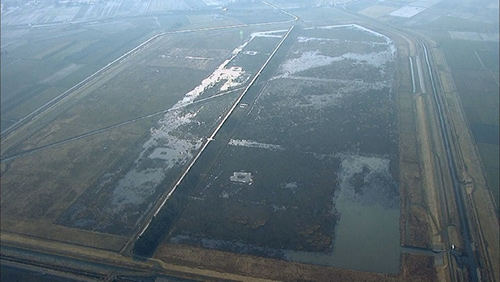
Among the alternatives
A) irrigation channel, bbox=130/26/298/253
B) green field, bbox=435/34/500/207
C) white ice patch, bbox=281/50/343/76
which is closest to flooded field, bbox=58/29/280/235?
irrigation channel, bbox=130/26/298/253

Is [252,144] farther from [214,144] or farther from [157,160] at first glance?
[157,160]

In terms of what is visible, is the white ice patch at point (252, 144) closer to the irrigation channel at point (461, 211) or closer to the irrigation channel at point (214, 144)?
the irrigation channel at point (214, 144)

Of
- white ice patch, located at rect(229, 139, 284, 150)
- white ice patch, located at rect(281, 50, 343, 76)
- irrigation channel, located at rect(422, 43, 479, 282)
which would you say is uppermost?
white ice patch, located at rect(281, 50, 343, 76)

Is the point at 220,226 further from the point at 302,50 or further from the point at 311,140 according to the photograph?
the point at 302,50

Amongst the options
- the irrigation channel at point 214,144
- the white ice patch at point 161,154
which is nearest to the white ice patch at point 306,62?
the irrigation channel at point 214,144

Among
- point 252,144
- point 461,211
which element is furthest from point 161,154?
point 461,211

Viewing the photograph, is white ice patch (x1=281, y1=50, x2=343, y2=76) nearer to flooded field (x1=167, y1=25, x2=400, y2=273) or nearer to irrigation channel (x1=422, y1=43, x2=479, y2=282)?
flooded field (x1=167, y1=25, x2=400, y2=273)

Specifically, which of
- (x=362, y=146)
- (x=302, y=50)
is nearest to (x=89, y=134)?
(x=362, y=146)

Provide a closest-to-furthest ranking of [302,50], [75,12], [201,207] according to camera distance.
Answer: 1. [201,207]
2. [302,50]
3. [75,12]
